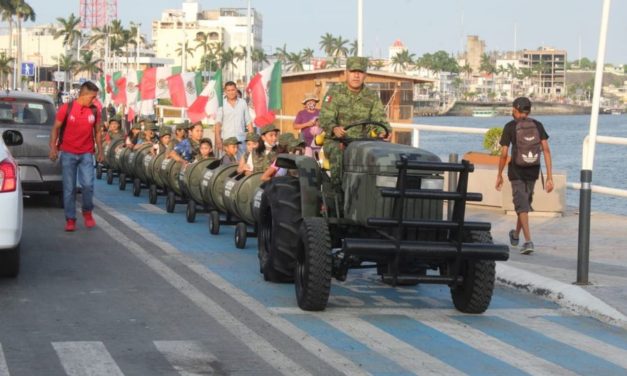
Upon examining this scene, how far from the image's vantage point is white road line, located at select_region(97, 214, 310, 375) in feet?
30.4

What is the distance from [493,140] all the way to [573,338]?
13.9 metres

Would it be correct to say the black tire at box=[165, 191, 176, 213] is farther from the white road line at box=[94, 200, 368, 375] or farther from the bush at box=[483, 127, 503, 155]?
the bush at box=[483, 127, 503, 155]

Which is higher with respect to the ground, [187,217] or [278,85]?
[278,85]

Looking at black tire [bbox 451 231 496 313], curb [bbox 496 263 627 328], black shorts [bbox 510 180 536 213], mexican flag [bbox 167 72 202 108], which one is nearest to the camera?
black tire [bbox 451 231 496 313]

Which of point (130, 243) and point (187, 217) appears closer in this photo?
point (130, 243)

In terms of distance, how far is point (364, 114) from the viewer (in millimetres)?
12688

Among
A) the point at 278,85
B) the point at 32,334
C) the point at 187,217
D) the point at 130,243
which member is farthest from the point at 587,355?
the point at 278,85

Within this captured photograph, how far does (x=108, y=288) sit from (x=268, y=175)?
11.8 ft

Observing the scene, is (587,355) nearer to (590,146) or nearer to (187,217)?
(590,146)

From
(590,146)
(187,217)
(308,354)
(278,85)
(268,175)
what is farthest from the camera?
(278,85)

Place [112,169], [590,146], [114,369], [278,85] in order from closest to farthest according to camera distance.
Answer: [114,369] → [590,146] → [278,85] → [112,169]

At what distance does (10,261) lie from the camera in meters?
12.8

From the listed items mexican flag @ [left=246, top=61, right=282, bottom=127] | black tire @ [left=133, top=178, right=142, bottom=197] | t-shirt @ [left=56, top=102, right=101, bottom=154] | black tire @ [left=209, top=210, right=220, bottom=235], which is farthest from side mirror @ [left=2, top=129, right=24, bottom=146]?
mexican flag @ [left=246, top=61, right=282, bottom=127]

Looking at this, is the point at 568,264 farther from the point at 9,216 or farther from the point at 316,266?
the point at 9,216
